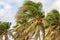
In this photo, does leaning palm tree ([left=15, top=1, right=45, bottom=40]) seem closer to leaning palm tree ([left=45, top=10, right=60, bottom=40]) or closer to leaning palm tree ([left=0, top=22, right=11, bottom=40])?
leaning palm tree ([left=45, top=10, right=60, bottom=40])

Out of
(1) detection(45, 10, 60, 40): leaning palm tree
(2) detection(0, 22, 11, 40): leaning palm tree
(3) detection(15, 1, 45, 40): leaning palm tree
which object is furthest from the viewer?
(2) detection(0, 22, 11, 40): leaning palm tree

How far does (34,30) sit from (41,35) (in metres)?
1.57

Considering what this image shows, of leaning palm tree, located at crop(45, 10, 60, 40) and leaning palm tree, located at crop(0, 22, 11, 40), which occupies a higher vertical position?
leaning palm tree, located at crop(0, 22, 11, 40)

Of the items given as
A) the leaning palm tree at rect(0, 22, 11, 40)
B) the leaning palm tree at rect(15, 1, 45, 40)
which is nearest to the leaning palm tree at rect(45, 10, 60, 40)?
the leaning palm tree at rect(15, 1, 45, 40)

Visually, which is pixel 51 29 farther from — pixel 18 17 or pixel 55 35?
pixel 18 17

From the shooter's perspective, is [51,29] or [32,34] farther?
[51,29]

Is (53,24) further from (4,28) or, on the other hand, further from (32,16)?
(4,28)

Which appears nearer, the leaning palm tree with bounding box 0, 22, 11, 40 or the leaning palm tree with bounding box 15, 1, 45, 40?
the leaning palm tree with bounding box 15, 1, 45, 40

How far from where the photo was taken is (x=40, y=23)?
31.0 meters

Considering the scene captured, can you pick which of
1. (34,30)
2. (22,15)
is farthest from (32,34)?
(22,15)

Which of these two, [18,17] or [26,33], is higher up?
[18,17]

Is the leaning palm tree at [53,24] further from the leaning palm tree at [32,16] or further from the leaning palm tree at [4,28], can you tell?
the leaning palm tree at [4,28]

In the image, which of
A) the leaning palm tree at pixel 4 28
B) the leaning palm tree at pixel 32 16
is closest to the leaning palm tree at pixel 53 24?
the leaning palm tree at pixel 32 16

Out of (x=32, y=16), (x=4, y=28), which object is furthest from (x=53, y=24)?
(x=4, y=28)
